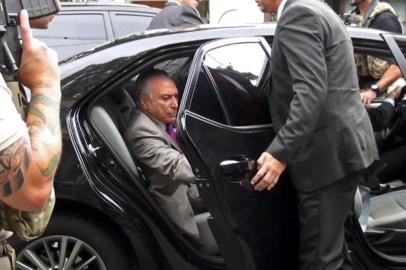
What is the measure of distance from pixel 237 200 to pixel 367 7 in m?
3.08

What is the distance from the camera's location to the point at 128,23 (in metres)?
6.19

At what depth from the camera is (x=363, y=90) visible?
374 centimetres

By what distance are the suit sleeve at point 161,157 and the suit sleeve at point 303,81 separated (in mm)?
612

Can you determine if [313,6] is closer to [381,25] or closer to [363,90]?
[363,90]

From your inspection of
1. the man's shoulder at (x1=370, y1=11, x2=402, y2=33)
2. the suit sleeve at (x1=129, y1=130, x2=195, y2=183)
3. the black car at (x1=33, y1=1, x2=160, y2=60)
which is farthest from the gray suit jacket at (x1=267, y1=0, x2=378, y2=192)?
the black car at (x1=33, y1=1, x2=160, y2=60)

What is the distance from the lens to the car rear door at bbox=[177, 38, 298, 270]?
2402 mm

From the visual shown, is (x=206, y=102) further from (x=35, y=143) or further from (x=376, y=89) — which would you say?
(x=376, y=89)

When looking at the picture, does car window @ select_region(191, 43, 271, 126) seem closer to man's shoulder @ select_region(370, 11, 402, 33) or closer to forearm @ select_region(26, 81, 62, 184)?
forearm @ select_region(26, 81, 62, 184)

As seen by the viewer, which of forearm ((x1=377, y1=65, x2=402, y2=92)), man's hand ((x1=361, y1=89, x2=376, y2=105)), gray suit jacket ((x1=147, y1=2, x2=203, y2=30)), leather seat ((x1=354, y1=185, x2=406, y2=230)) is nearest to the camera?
leather seat ((x1=354, y1=185, x2=406, y2=230))

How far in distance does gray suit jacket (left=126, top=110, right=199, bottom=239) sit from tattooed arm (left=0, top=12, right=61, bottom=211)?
1556mm

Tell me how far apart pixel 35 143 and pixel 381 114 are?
2.87 m

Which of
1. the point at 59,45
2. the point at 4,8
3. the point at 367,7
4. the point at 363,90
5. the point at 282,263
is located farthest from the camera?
the point at 59,45

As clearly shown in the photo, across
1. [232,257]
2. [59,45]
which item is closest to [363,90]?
[232,257]

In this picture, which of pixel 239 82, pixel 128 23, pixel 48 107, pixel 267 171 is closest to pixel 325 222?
pixel 267 171
